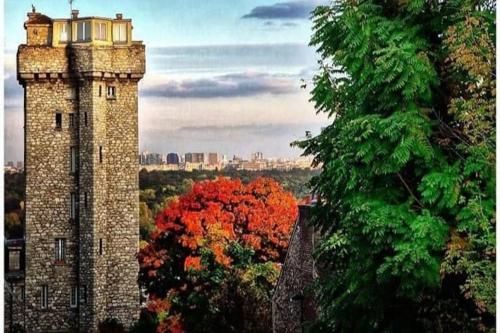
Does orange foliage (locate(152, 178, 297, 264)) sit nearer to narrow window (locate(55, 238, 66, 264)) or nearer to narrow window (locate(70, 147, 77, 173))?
narrow window (locate(55, 238, 66, 264))

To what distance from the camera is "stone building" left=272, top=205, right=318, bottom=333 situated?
10583 millimetres

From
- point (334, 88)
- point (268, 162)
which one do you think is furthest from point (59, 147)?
point (334, 88)

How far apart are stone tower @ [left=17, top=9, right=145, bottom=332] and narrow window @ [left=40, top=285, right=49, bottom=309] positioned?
0.5 inches

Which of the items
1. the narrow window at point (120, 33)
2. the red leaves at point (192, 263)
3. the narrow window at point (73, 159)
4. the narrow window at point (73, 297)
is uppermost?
the narrow window at point (120, 33)

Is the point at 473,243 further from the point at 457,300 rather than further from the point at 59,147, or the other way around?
the point at 59,147

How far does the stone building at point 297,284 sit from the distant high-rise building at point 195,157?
403 centimetres

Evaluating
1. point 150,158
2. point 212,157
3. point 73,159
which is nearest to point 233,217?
point 212,157

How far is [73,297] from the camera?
16.7m

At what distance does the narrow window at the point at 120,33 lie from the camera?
1672 cm

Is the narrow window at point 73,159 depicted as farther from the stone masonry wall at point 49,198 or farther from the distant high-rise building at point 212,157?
the distant high-rise building at point 212,157

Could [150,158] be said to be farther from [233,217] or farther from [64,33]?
[233,217]

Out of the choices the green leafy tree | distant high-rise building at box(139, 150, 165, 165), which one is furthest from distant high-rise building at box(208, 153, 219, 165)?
the green leafy tree

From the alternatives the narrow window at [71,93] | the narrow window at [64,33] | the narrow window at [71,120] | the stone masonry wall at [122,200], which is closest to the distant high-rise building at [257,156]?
the stone masonry wall at [122,200]

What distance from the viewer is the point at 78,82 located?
1728 centimetres
